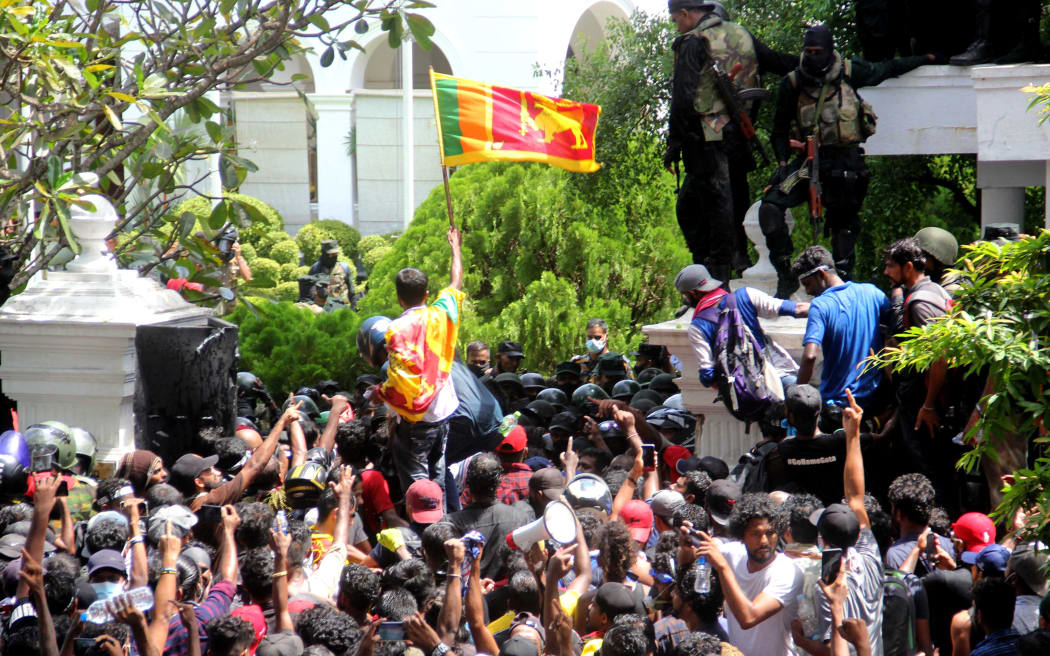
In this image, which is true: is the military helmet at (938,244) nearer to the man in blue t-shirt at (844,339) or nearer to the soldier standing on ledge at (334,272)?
the man in blue t-shirt at (844,339)

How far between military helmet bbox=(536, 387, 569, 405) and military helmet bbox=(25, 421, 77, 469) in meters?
4.04

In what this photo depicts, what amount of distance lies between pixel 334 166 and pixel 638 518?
26682 mm

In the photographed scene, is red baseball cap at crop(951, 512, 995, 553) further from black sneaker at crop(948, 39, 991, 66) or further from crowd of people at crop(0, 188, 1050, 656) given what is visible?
black sneaker at crop(948, 39, 991, 66)

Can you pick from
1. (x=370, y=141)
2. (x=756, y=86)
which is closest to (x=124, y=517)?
(x=756, y=86)

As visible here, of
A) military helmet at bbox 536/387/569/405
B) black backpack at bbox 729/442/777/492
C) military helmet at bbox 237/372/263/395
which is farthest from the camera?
military helmet at bbox 237/372/263/395

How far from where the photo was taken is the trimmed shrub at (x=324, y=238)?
2700 cm

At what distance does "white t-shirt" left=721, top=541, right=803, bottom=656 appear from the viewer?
16.4 ft

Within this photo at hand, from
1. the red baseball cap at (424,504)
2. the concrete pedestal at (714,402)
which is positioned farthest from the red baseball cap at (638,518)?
the concrete pedestal at (714,402)

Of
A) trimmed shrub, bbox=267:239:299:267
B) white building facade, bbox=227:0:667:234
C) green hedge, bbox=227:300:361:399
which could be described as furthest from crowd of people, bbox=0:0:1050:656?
white building facade, bbox=227:0:667:234

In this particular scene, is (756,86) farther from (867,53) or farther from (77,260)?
(77,260)

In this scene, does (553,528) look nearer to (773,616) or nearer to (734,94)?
(773,616)

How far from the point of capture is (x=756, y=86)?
9.00 m

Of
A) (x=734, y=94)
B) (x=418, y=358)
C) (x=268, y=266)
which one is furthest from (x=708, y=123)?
(x=268, y=266)

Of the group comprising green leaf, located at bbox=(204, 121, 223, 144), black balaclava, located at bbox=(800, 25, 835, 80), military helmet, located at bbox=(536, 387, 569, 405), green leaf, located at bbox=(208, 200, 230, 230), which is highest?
black balaclava, located at bbox=(800, 25, 835, 80)
